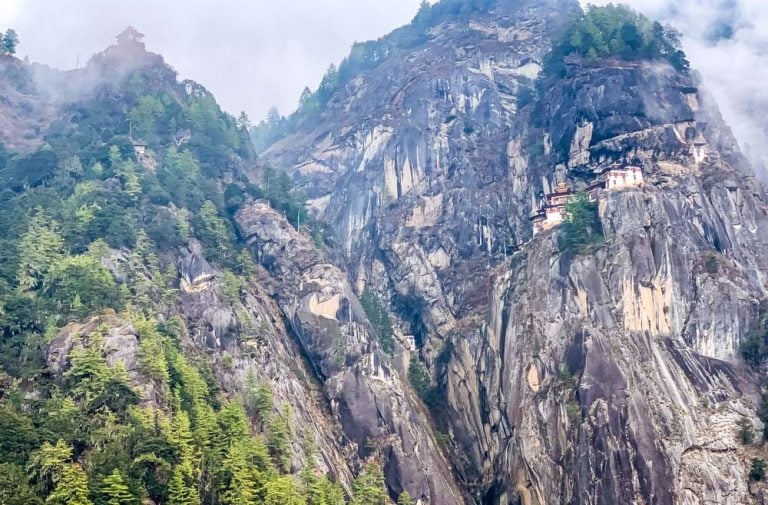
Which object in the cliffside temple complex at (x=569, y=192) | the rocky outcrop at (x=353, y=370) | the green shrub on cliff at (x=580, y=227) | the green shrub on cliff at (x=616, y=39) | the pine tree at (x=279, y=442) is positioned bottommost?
the pine tree at (x=279, y=442)

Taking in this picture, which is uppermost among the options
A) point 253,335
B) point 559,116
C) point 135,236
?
point 559,116

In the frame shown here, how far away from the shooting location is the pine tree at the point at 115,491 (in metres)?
44.4

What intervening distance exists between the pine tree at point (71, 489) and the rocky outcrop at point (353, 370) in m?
27.7

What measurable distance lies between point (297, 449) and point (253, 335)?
34.5 feet

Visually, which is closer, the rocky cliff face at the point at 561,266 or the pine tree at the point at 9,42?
the rocky cliff face at the point at 561,266

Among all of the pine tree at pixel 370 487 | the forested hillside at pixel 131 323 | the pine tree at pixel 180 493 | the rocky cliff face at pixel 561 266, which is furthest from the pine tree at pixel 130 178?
the pine tree at pixel 180 493

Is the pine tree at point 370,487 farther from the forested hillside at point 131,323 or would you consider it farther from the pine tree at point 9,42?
the pine tree at point 9,42

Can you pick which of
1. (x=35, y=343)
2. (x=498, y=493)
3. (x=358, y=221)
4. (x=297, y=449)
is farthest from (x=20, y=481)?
(x=358, y=221)

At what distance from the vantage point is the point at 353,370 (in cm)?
7231

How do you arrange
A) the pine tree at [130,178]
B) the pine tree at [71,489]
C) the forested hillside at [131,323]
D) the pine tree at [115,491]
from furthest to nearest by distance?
the pine tree at [130,178], the forested hillside at [131,323], the pine tree at [115,491], the pine tree at [71,489]

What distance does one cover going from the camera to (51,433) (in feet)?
156

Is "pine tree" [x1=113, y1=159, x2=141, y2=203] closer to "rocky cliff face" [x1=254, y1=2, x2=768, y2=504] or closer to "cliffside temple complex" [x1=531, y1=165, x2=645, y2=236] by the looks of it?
"rocky cliff face" [x1=254, y1=2, x2=768, y2=504]

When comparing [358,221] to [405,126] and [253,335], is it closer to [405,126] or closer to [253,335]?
[405,126]

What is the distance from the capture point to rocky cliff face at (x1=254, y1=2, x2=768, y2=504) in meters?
66.4
